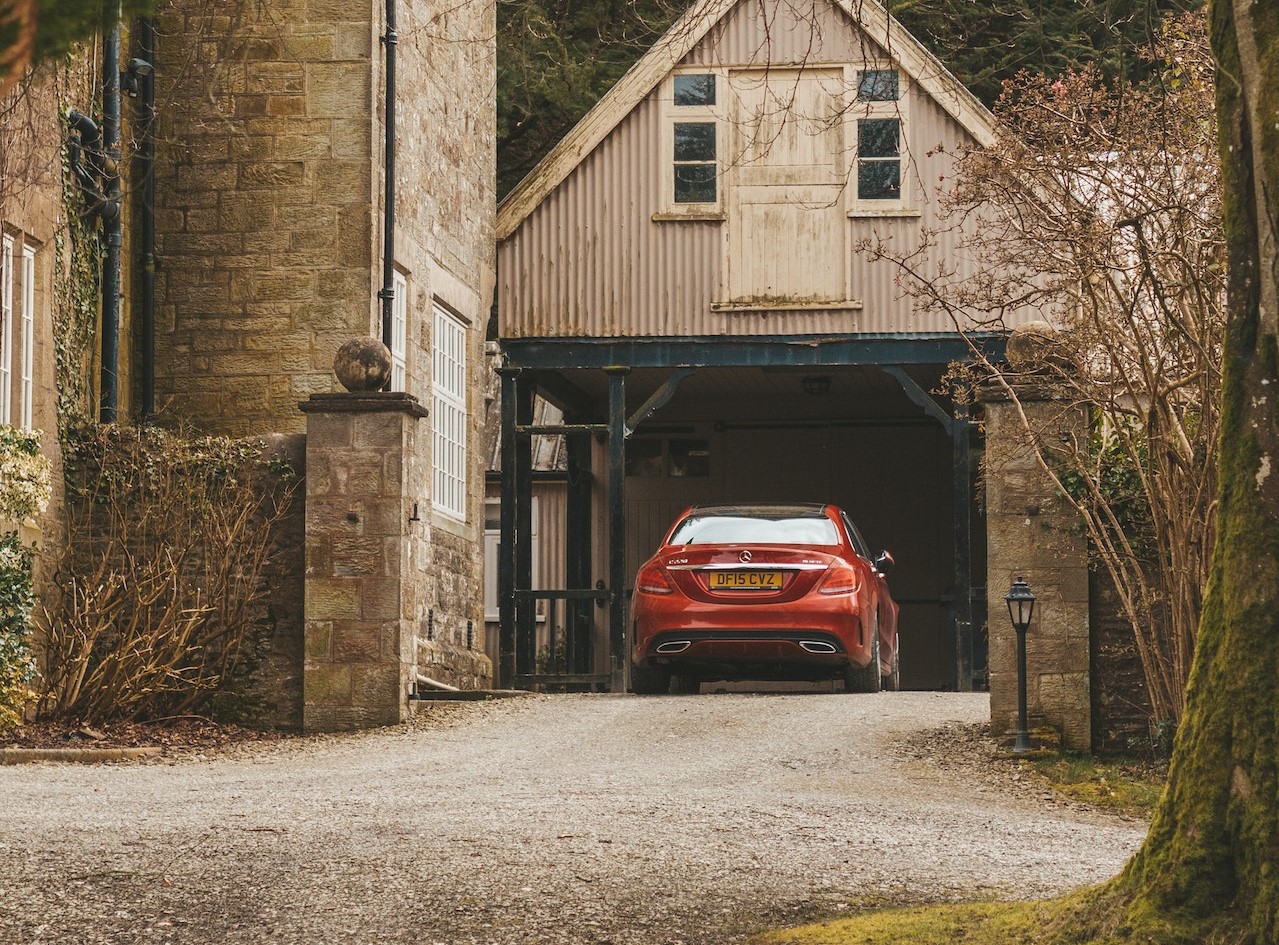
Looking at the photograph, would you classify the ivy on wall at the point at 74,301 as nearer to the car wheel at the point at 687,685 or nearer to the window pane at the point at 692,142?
the car wheel at the point at 687,685

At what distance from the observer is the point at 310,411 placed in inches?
509

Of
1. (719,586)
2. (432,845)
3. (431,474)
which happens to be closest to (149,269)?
(431,474)

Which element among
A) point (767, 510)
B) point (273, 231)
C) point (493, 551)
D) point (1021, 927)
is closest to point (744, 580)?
point (767, 510)

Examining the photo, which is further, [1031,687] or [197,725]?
[197,725]

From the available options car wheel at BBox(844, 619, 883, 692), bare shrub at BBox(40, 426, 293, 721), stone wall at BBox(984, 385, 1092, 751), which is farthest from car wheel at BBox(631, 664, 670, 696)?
stone wall at BBox(984, 385, 1092, 751)

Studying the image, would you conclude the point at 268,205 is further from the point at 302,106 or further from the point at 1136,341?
the point at 1136,341

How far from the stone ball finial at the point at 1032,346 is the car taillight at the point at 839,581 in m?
3.01

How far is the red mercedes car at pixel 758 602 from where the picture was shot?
14.1m

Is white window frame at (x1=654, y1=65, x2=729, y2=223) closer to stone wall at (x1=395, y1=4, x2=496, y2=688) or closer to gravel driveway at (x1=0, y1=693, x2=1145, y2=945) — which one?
stone wall at (x1=395, y1=4, x2=496, y2=688)

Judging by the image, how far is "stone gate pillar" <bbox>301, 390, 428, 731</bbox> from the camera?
12789 mm

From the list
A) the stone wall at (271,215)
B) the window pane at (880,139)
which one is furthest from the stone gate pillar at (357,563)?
the window pane at (880,139)

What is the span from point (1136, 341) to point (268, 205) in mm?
8047

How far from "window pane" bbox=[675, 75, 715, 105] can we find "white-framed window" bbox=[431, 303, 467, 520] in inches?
125

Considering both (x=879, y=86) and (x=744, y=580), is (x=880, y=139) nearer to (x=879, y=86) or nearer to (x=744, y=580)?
(x=879, y=86)
